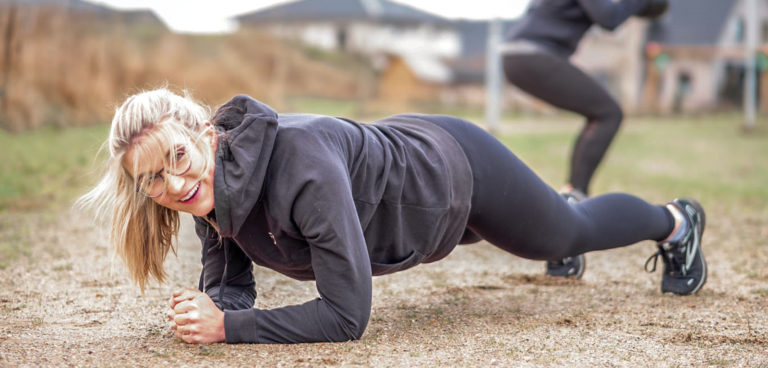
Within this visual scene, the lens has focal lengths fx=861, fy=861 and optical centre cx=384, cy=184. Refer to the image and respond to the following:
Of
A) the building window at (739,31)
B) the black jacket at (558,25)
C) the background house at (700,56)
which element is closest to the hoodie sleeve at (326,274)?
the black jacket at (558,25)

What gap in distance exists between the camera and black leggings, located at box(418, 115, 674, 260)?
289 cm

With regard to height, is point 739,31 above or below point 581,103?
below

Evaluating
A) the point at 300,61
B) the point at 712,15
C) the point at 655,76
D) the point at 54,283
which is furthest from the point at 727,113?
the point at 54,283

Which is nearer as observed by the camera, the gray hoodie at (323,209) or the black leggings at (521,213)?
the gray hoodie at (323,209)

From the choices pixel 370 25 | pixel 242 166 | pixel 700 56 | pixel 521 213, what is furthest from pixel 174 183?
pixel 370 25

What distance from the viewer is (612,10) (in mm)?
4652

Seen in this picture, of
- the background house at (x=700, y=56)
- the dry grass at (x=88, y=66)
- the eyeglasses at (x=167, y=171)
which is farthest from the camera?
the background house at (x=700, y=56)

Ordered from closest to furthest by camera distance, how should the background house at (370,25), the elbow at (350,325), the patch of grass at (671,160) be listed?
the elbow at (350,325) → the patch of grass at (671,160) → the background house at (370,25)

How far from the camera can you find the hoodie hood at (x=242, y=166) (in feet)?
7.65

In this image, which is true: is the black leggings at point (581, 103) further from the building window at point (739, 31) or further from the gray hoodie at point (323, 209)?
the building window at point (739, 31)

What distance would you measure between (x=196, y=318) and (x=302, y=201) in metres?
0.49

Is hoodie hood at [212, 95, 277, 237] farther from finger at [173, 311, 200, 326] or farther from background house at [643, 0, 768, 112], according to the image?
background house at [643, 0, 768, 112]

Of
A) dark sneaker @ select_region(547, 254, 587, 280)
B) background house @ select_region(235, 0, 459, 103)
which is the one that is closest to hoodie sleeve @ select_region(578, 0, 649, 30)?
dark sneaker @ select_region(547, 254, 587, 280)

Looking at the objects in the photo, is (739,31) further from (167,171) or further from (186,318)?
(167,171)
